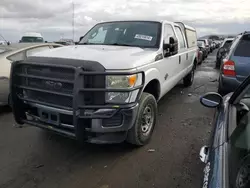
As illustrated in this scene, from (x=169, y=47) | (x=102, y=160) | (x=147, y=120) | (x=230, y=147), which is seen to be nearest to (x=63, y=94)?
(x=102, y=160)

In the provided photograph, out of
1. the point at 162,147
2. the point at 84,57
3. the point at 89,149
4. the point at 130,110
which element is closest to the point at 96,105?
the point at 130,110

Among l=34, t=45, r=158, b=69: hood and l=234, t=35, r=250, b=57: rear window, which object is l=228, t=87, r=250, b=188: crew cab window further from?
l=234, t=35, r=250, b=57: rear window

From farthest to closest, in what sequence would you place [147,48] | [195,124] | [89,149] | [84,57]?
[195,124]
[147,48]
[89,149]
[84,57]

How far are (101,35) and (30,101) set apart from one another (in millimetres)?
2209

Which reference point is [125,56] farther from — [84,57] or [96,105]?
[96,105]

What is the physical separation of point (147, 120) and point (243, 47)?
299 centimetres

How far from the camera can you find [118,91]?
291 cm

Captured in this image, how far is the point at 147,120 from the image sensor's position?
12.4ft

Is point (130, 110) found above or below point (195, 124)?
above

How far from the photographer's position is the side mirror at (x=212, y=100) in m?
2.52

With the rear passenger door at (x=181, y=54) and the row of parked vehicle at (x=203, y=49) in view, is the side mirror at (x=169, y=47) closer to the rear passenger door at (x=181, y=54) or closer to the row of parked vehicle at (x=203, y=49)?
the rear passenger door at (x=181, y=54)

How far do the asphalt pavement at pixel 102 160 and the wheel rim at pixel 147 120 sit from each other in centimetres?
26

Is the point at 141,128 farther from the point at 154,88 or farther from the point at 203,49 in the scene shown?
the point at 203,49

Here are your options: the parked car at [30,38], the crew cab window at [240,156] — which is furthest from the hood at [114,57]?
the parked car at [30,38]
